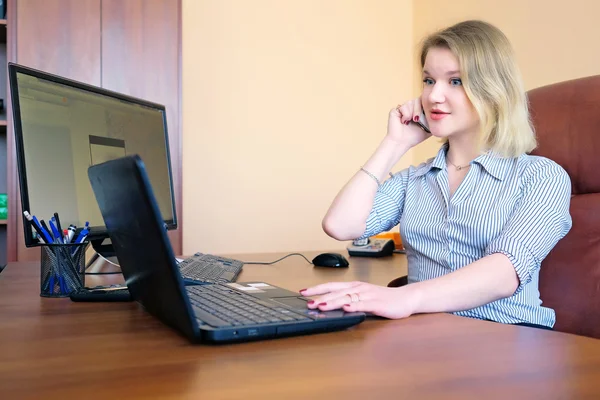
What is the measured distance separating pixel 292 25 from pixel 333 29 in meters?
0.25

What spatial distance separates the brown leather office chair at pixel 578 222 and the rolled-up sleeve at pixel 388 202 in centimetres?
21

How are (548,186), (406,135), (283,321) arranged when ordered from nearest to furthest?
(283,321), (548,186), (406,135)

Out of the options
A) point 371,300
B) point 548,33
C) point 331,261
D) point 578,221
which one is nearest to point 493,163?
point 578,221

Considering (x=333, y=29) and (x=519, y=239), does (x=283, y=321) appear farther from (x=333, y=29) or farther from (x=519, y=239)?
(x=333, y=29)

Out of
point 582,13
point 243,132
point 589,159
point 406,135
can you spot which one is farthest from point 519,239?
point 243,132

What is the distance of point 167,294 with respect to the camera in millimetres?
714

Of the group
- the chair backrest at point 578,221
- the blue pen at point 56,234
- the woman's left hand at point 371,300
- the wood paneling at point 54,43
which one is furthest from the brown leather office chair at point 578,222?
the wood paneling at point 54,43

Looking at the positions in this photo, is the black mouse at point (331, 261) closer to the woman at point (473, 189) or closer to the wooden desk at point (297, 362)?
the woman at point (473, 189)

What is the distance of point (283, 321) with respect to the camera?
2.39ft

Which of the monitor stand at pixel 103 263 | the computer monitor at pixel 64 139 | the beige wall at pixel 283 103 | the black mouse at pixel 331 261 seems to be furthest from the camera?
the beige wall at pixel 283 103

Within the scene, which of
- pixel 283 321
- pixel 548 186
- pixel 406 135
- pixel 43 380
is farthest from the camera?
pixel 406 135

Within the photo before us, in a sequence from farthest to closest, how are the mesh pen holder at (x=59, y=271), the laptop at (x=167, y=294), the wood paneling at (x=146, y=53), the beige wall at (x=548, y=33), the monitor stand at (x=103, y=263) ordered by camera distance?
the wood paneling at (x=146, y=53) < the beige wall at (x=548, y=33) < the monitor stand at (x=103, y=263) < the mesh pen holder at (x=59, y=271) < the laptop at (x=167, y=294)

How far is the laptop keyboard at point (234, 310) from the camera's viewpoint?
73 cm

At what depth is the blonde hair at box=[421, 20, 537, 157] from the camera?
1.35 meters
